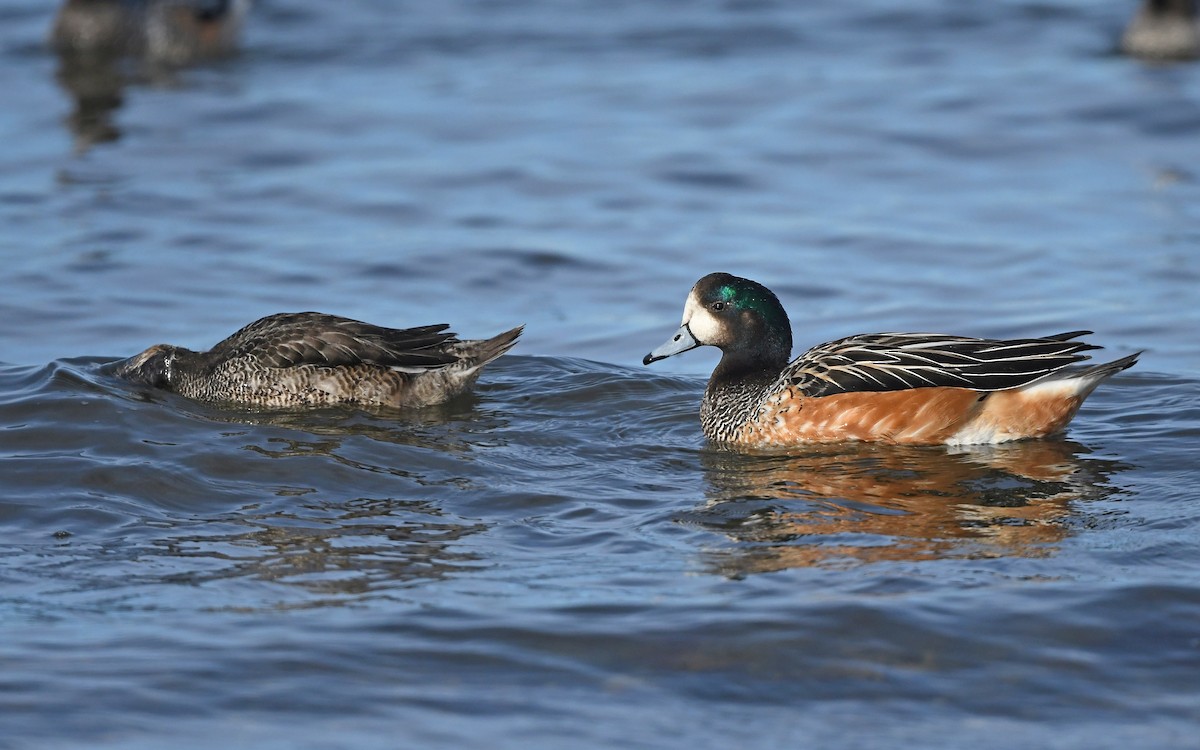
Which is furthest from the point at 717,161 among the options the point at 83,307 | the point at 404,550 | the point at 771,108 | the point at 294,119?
the point at 404,550

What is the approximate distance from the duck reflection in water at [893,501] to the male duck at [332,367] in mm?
1954

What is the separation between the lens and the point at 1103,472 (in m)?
8.52

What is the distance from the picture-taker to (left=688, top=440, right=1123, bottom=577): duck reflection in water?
723 centimetres

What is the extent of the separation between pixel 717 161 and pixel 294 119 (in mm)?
4935

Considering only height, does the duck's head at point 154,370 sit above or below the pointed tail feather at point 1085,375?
above

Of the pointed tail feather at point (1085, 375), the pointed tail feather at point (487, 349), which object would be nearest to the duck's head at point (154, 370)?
the pointed tail feather at point (487, 349)

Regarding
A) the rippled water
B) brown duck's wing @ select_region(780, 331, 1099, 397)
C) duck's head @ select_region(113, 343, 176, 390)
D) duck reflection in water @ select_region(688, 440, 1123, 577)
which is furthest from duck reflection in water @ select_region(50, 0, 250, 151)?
duck reflection in water @ select_region(688, 440, 1123, 577)

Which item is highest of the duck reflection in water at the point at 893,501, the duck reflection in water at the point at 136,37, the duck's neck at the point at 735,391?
the duck reflection in water at the point at 136,37

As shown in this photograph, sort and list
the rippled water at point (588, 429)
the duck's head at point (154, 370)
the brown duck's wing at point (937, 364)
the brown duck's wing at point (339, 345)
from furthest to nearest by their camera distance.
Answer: the duck's head at point (154, 370) < the brown duck's wing at point (339, 345) < the brown duck's wing at point (937, 364) < the rippled water at point (588, 429)

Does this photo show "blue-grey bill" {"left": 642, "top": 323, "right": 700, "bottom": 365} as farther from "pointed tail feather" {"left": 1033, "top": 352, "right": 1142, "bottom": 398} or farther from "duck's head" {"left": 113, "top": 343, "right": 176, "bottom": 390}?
"duck's head" {"left": 113, "top": 343, "right": 176, "bottom": 390}

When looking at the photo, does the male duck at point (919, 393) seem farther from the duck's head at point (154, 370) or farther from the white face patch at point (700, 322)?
the duck's head at point (154, 370)

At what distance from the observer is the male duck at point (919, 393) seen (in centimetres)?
900

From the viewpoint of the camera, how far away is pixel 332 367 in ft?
33.4

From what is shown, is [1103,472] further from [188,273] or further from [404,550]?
[188,273]
